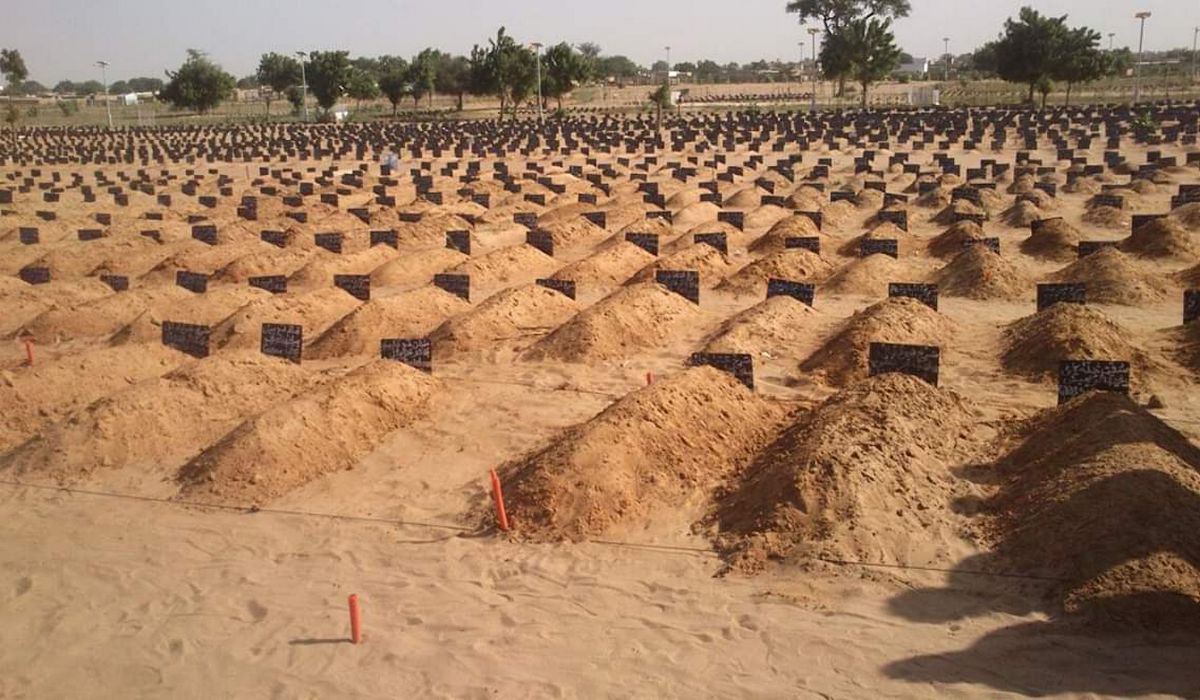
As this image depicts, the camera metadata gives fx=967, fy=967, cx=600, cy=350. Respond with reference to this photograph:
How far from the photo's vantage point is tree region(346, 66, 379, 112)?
7544cm

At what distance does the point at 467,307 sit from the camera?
568 inches

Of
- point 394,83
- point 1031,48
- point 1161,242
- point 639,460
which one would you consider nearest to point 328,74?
point 394,83

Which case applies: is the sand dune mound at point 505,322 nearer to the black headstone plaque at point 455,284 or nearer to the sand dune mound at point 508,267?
the black headstone plaque at point 455,284

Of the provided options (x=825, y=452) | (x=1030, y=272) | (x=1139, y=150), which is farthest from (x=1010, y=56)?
(x=825, y=452)

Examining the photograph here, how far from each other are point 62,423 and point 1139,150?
3738 cm

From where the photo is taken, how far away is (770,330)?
12.3 m

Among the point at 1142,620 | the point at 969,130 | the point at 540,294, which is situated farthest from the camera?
the point at 969,130

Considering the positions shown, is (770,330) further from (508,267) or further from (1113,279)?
(508,267)

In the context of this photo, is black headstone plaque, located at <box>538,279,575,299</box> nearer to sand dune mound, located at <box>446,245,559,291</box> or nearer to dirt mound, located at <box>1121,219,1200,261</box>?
sand dune mound, located at <box>446,245,559,291</box>

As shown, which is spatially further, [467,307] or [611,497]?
[467,307]

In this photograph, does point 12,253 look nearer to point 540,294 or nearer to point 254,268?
point 254,268

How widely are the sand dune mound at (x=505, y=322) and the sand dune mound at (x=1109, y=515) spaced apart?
261 inches

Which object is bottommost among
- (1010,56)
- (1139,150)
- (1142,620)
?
(1142,620)

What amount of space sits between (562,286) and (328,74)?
63.5 m
